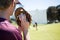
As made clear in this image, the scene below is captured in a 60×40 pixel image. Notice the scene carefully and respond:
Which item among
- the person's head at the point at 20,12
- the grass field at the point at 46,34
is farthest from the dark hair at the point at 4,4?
the grass field at the point at 46,34

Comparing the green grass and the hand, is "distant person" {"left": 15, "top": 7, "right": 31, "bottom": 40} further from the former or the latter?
the green grass

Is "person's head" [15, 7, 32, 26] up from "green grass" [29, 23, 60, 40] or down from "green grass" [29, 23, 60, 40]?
up

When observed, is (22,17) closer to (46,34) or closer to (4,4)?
(4,4)

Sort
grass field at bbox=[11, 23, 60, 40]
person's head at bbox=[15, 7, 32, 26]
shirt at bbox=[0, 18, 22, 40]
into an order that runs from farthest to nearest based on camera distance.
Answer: grass field at bbox=[11, 23, 60, 40]
person's head at bbox=[15, 7, 32, 26]
shirt at bbox=[0, 18, 22, 40]

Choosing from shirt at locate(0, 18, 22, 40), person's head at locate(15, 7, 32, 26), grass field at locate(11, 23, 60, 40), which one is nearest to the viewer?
shirt at locate(0, 18, 22, 40)

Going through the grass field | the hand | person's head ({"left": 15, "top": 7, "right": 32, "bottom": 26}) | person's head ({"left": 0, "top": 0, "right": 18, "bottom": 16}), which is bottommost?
the grass field

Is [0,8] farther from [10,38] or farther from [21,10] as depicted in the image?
[21,10]

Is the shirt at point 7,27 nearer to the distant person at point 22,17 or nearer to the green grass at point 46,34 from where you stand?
the distant person at point 22,17

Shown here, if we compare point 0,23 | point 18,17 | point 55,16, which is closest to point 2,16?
point 0,23

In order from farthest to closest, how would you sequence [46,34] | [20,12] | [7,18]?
[46,34]
[20,12]
[7,18]

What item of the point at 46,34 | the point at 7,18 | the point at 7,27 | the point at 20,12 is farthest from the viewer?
the point at 46,34

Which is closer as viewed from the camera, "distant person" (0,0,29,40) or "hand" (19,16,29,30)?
"distant person" (0,0,29,40)

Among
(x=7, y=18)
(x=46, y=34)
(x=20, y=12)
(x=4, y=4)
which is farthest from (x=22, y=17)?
(x=46, y=34)

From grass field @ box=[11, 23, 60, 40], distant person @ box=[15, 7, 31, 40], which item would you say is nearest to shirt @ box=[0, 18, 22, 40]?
distant person @ box=[15, 7, 31, 40]
